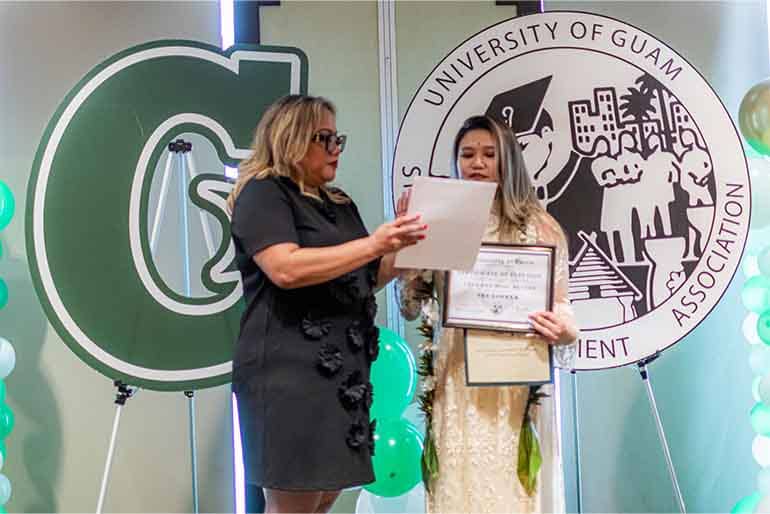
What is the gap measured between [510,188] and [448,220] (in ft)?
0.93

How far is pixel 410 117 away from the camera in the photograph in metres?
2.38

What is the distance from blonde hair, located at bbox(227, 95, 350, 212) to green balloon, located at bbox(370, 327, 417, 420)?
739 mm

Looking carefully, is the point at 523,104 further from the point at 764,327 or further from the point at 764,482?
the point at 764,482

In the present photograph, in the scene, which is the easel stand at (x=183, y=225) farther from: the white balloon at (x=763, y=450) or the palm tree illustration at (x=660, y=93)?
the white balloon at (x=763, y=450)

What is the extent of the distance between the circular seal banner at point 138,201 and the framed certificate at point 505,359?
84 cm

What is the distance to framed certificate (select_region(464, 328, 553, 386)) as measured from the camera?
1.72m

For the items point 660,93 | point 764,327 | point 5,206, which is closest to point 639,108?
point 660,93

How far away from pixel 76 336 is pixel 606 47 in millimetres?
1791

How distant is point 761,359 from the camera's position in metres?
2.40

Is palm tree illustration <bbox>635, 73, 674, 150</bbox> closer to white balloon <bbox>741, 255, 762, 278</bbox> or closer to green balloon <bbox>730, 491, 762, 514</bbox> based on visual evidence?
white balloon <bbox>741, 255, 762, 278</bbox>

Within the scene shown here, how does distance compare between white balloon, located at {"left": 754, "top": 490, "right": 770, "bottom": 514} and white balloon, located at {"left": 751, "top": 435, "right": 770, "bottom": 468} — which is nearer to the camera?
white balloon, located at {"left": 754, "top": 490, "right": 770, "bottom": 514}

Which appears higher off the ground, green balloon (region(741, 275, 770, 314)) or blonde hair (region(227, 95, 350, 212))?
blonde hair (region(227, 95, 350, 212))

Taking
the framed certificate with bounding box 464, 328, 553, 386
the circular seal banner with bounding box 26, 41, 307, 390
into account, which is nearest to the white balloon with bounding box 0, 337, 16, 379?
the circular seal banner with bounding box 26, 41, 307, 390

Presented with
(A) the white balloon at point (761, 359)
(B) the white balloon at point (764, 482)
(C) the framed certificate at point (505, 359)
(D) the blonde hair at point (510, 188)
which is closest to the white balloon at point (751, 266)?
(A) the white balloon at point (761, 359)
